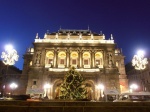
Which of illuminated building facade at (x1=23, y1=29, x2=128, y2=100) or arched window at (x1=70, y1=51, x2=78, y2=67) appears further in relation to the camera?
arched window at (x1=70, y1=51, x2=78, y2=67)

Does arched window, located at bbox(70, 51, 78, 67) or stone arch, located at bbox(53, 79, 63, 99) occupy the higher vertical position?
arched window, located at bbox(70, 51, 78, 67)

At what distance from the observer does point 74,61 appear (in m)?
41.4

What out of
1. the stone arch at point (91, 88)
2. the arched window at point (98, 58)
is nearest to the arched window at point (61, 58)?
the stone arch at point (91, 88)

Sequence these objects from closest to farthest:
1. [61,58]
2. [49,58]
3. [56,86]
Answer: [56,86] < [61,58] < [49,58]

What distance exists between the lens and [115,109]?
991 cm

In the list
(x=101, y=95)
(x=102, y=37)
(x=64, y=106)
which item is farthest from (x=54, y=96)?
(x=64, y=106)

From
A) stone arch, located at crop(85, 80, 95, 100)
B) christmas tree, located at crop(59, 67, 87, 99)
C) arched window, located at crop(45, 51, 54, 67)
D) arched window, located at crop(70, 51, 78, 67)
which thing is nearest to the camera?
christmas tree, located at crop(59, 67, 87, 99)

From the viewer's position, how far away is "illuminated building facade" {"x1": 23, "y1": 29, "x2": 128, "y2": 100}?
37.5 meters

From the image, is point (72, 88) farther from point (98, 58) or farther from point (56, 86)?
point (98, 58)

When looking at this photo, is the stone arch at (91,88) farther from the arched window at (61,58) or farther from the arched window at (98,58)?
the arched window at (61,58)

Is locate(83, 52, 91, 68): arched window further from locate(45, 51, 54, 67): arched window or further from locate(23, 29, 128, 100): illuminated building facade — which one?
locate(45, 51, 54, 67): arched window

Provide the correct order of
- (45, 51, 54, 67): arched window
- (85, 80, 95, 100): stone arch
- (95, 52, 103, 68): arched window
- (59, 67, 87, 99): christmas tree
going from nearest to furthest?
(59, 67, 87, 99): christmas tree < (85, 80, 95, 100): stone arch < (45, 51, 54, 67): arched window < (95, 52, 103, 68): arched window

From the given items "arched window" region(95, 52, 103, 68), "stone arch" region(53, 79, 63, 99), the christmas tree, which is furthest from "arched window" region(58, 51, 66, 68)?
the christmas tree

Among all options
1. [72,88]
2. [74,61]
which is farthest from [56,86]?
[72,88]
